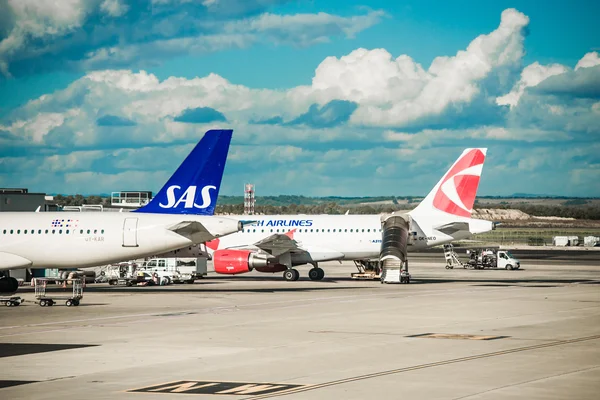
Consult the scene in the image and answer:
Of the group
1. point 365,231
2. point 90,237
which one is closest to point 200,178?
point 90,237

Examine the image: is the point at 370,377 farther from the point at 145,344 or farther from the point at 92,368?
the point at 145,344

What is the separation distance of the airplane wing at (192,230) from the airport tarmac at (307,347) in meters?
3.02

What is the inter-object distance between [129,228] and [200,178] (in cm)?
439

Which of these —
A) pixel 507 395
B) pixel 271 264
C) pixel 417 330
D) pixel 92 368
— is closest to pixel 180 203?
pixel 271 264

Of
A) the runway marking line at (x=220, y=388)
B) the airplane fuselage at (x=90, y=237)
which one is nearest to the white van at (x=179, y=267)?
the airplane fuselage at (x=90, y=237)

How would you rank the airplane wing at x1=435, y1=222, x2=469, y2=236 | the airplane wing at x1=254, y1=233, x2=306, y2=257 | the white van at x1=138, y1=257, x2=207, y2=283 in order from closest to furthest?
the white van at x1=138, y1=257, x2=207, y2=283 → the airplane wing at x1=254, y1=233, x2=306, y2=257 → the airplane wing at x1=435, y1=222, x2=469, y2=236

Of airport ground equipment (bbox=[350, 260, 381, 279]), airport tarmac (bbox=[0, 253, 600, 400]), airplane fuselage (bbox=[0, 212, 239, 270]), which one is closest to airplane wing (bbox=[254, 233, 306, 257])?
airport ground equipment (bbox=[350, 260, 381, 279])

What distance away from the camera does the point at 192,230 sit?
4438 cm

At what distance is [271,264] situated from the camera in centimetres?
5947

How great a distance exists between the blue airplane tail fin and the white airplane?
11.9 metres

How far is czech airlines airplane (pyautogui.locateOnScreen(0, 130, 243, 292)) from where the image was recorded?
147 ft

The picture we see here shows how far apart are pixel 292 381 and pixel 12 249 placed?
3159 centimetres

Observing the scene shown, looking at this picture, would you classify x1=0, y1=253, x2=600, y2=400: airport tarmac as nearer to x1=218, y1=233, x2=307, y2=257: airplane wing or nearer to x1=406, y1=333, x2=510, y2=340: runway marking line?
x1=406, y1=333, x2=510, y2=340: runway marking line

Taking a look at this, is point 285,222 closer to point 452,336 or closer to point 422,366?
point 452,336
